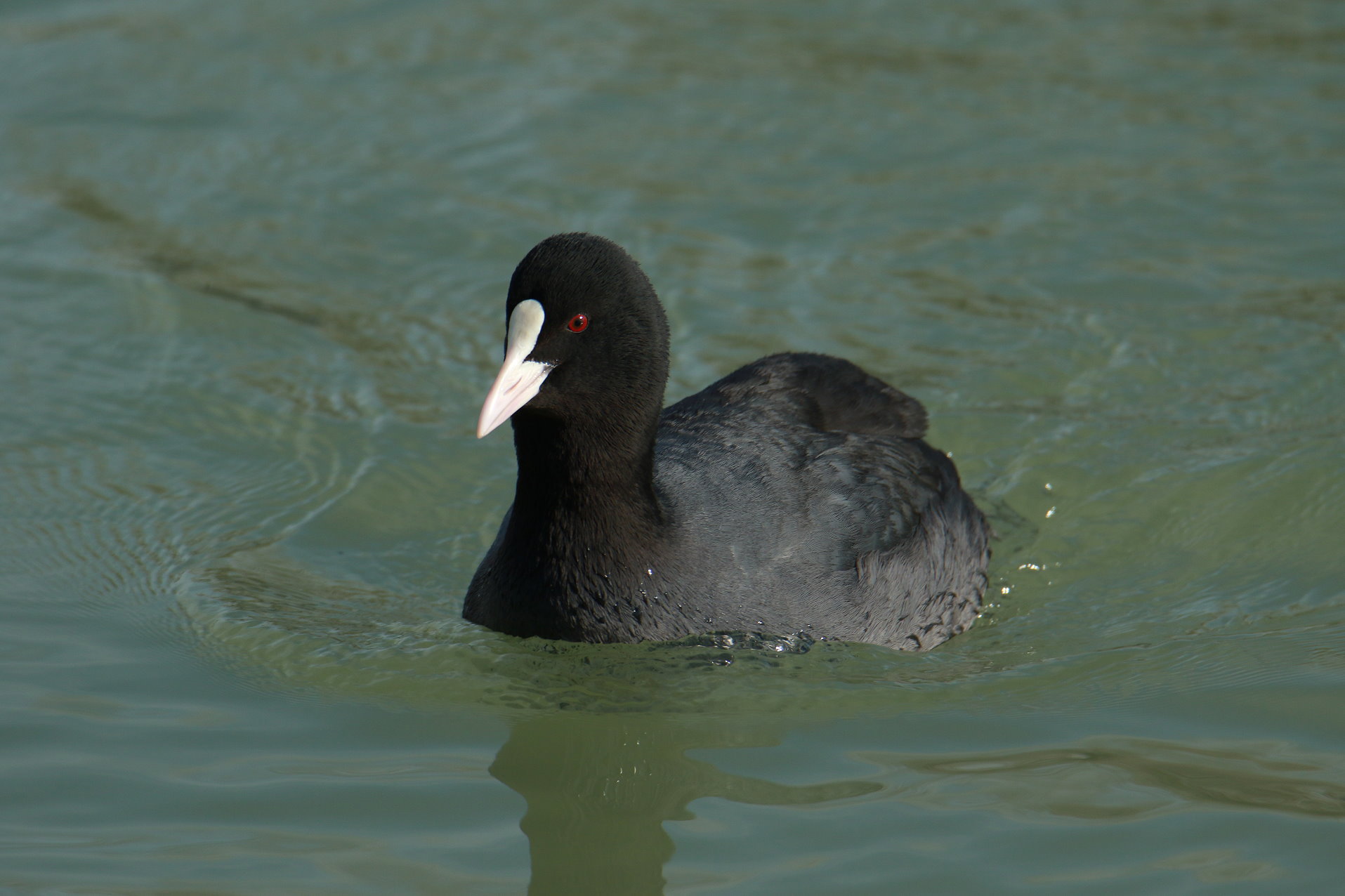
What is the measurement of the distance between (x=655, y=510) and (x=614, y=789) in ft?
2.95

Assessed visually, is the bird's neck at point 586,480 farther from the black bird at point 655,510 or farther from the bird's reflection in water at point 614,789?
the bird's reflection in water at point 614,789

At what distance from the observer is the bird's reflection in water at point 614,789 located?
4012mm

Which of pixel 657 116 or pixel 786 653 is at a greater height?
pixel 657 116

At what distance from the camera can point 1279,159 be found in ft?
30.2

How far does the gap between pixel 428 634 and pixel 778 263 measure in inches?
155

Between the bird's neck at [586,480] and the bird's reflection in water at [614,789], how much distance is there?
21.7 inches

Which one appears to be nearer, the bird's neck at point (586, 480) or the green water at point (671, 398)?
the green water at point (671, 398)

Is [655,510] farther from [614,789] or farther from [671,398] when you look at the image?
[671,398]

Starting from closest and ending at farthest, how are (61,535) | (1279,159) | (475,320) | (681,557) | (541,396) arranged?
(541,396) < (681,557) < (61,535) < (475,320) < (1279,159)

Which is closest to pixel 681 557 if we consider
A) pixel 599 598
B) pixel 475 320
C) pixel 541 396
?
pixel 599 598

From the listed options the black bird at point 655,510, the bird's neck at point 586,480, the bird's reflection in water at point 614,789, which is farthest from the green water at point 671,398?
the bird's neck at point 586,480

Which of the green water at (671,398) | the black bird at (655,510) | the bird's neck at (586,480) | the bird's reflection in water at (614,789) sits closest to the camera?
the bird's reflection in water at (614,789)

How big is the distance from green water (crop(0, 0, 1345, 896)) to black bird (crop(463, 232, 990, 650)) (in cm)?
17

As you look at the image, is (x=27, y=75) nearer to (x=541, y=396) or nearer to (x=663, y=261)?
(x=663, y=261)
